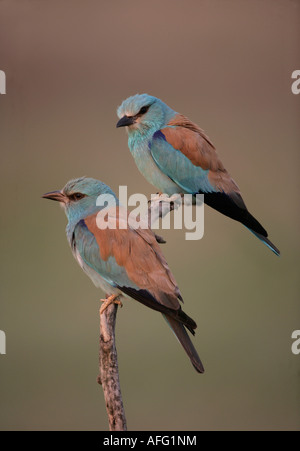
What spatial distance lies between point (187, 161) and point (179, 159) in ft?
0.13

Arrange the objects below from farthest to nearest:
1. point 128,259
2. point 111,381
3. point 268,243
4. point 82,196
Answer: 1. point 268,243
2. point 82,196
3. point 128,259
4. point 111,381

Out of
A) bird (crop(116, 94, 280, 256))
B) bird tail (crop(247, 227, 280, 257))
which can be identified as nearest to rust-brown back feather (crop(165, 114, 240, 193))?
bird (crop(116, 94, 280, 256))

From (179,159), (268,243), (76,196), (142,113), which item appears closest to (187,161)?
(179,159)

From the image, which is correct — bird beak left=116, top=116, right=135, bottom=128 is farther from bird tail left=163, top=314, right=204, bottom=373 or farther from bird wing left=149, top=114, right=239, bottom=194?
bird tail left=163, top=314, right=204, bottom=373

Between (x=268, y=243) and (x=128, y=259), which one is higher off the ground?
(x=268, y=243)

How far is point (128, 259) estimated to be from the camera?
7.88ft

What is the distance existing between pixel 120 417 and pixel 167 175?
125cm

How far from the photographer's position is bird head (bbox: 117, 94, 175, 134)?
294 cm

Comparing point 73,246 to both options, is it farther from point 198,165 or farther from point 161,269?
point 198,165

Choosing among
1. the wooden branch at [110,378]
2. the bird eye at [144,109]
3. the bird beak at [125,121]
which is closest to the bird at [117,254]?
the wooden branch at [110,378]

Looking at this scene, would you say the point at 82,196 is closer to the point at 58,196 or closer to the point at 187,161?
the point at 58,196

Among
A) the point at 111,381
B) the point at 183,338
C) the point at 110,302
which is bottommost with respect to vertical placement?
the point at 111,381

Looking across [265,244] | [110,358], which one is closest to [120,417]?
[110,358]

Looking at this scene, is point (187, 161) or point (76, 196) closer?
point (76, 196)
